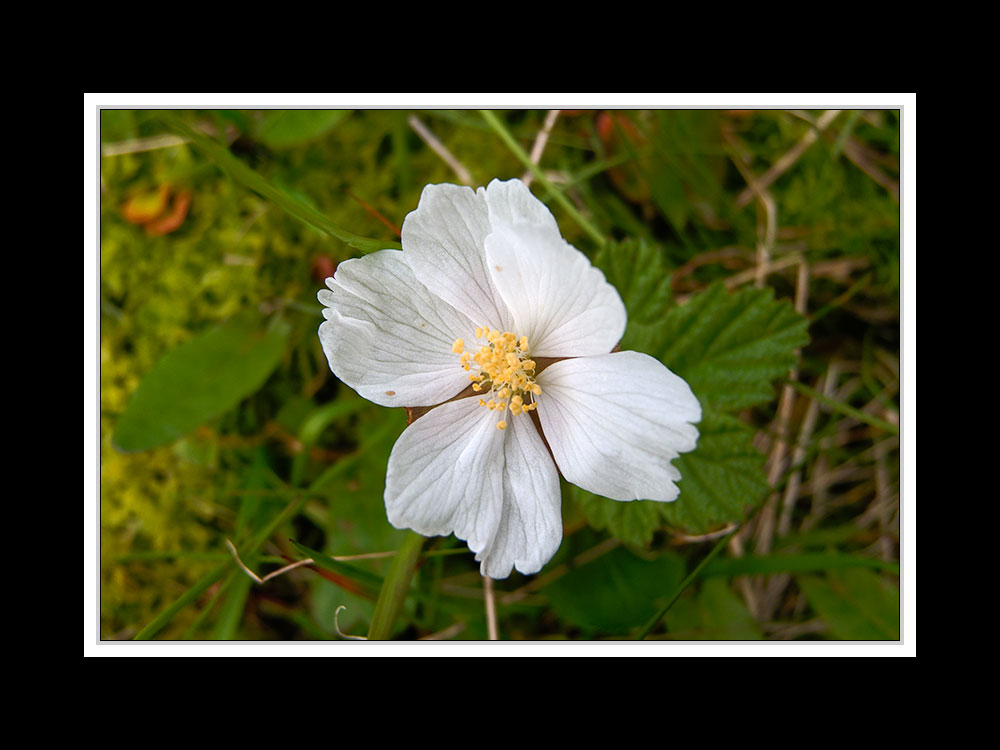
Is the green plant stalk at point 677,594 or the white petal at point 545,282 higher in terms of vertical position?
the white petal at point 545,282

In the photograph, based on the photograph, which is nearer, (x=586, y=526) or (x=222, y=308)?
(x=586, y=526)

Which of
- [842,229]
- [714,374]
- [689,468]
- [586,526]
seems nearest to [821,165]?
[842,229]

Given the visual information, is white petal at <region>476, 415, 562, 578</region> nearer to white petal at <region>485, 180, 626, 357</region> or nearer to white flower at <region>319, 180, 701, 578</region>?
white flower at <region>319, 180, 701, 578</region>

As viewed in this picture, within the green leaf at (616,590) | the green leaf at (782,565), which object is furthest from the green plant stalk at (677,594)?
the green leaf at (616,590)

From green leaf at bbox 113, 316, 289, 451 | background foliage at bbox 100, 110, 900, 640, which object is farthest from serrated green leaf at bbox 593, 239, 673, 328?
green leaf at bbox 113, 316, 289, 451

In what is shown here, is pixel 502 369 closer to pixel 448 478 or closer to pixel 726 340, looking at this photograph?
pixel 448 478

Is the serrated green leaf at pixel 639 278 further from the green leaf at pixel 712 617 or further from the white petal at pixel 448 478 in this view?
the green leaf at pixel 712 617
